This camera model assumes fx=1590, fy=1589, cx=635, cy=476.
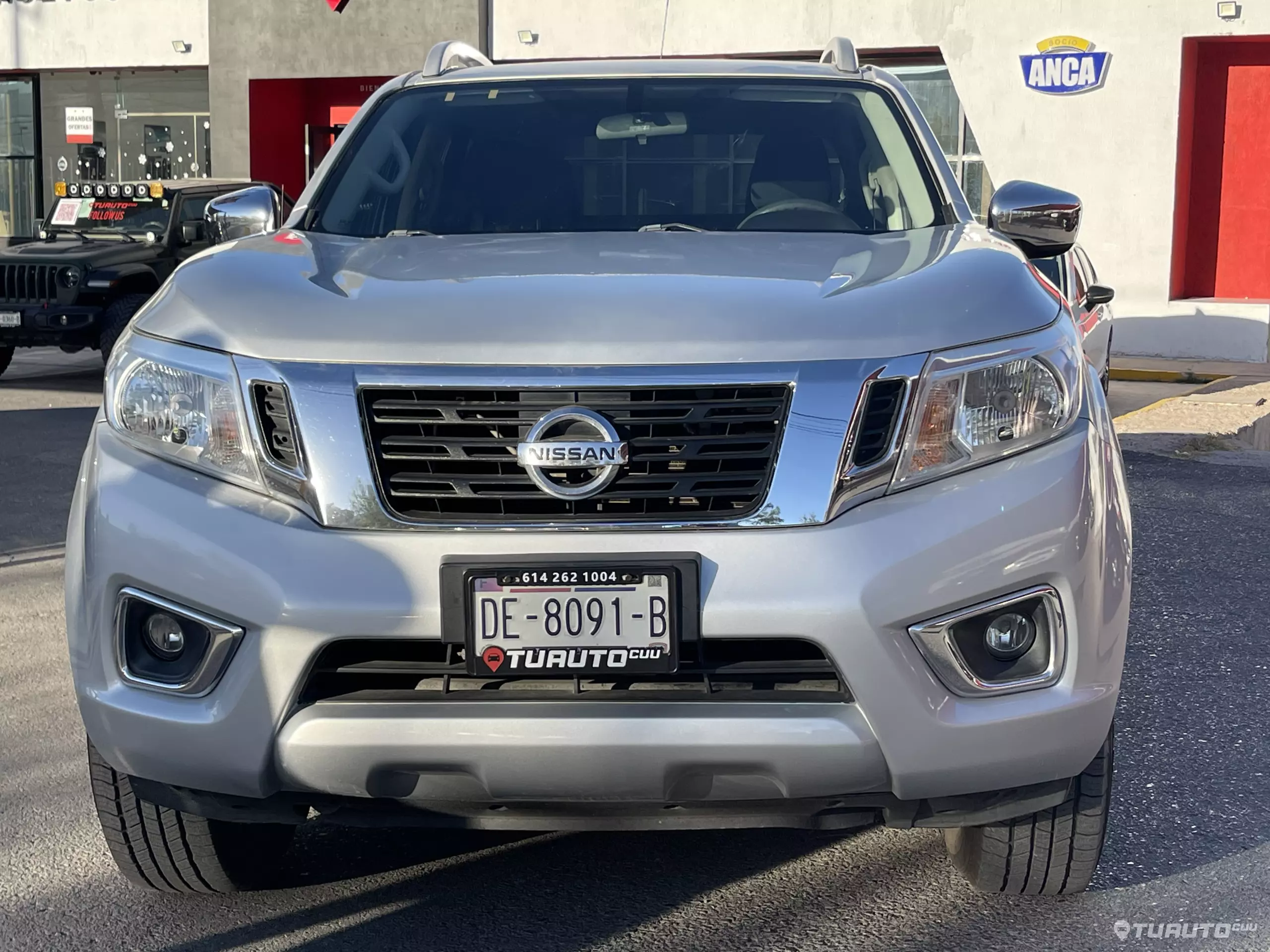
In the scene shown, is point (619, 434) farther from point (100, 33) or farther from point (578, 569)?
point (100, 33)

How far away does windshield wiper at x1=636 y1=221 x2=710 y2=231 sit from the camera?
Result: 3.78m

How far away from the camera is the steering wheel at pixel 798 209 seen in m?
3.94

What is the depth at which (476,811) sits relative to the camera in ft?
9.07

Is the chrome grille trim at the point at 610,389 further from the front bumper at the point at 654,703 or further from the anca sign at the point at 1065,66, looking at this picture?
the anca sign at the point at 1065,66

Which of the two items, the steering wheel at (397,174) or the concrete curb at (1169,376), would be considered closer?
the steering wheel at (397,174)

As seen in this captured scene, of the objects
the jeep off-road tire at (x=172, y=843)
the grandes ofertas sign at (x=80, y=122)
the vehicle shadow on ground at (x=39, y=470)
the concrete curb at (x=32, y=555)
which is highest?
the grandes ofertas sign at (x=80, y=122)

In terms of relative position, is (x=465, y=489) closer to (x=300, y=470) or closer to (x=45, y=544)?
(x=300, y=470)

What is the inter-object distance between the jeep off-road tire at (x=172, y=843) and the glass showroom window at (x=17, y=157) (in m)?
25.4

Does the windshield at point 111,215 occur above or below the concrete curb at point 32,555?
above

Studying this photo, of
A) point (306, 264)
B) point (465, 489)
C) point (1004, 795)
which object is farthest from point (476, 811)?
point (306, 264)

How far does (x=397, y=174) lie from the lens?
4184 mm

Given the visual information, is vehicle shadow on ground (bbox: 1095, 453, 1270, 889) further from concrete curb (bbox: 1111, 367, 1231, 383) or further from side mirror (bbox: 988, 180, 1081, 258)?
concrete curb (bbox: 1111, 367, 1231, 383)

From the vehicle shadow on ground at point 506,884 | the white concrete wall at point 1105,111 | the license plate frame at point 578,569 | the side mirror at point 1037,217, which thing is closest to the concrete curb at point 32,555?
the vehicle shadow on ground at point 506,884

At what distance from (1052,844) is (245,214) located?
2.47 m
